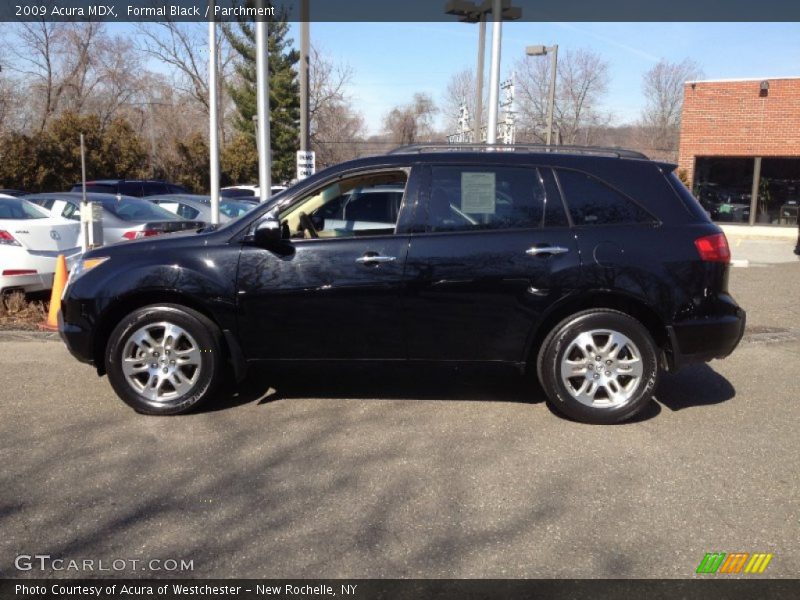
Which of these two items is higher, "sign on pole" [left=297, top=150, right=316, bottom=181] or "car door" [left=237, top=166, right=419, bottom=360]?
"sign on pole" [left=297, top=150, right=316, bottom=181]

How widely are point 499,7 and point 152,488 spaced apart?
10448mm

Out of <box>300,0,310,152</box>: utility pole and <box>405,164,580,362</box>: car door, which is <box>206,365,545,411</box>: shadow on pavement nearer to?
<box>405,164,580,362</box>: car door

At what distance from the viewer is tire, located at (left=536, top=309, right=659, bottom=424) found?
16.2 feet

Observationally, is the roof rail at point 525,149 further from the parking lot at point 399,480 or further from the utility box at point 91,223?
the utility box at point 91,223

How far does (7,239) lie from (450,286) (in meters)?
5.60

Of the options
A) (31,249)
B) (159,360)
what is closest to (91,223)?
(31,249)

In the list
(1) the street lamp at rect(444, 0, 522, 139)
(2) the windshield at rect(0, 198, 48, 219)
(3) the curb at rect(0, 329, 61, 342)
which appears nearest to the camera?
(3) the curb at rect(0, 329, 61, 342)

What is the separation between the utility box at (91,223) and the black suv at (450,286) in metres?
3.55

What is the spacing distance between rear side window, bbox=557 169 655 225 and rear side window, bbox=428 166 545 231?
Result: 21 cm

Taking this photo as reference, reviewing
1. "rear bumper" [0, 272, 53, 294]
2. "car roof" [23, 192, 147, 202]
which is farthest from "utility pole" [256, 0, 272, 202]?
"rear bumper" [0, 272, 53, 294]

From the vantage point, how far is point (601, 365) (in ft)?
16.3

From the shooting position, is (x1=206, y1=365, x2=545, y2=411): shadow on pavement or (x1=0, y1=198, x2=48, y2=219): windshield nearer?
(x1=206, y1=365, x2=545, y2=411): shadow on pavement

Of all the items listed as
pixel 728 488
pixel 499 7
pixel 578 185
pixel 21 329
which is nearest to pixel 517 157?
pixel 578 185

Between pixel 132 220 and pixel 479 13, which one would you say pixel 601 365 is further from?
pixel 479 13
